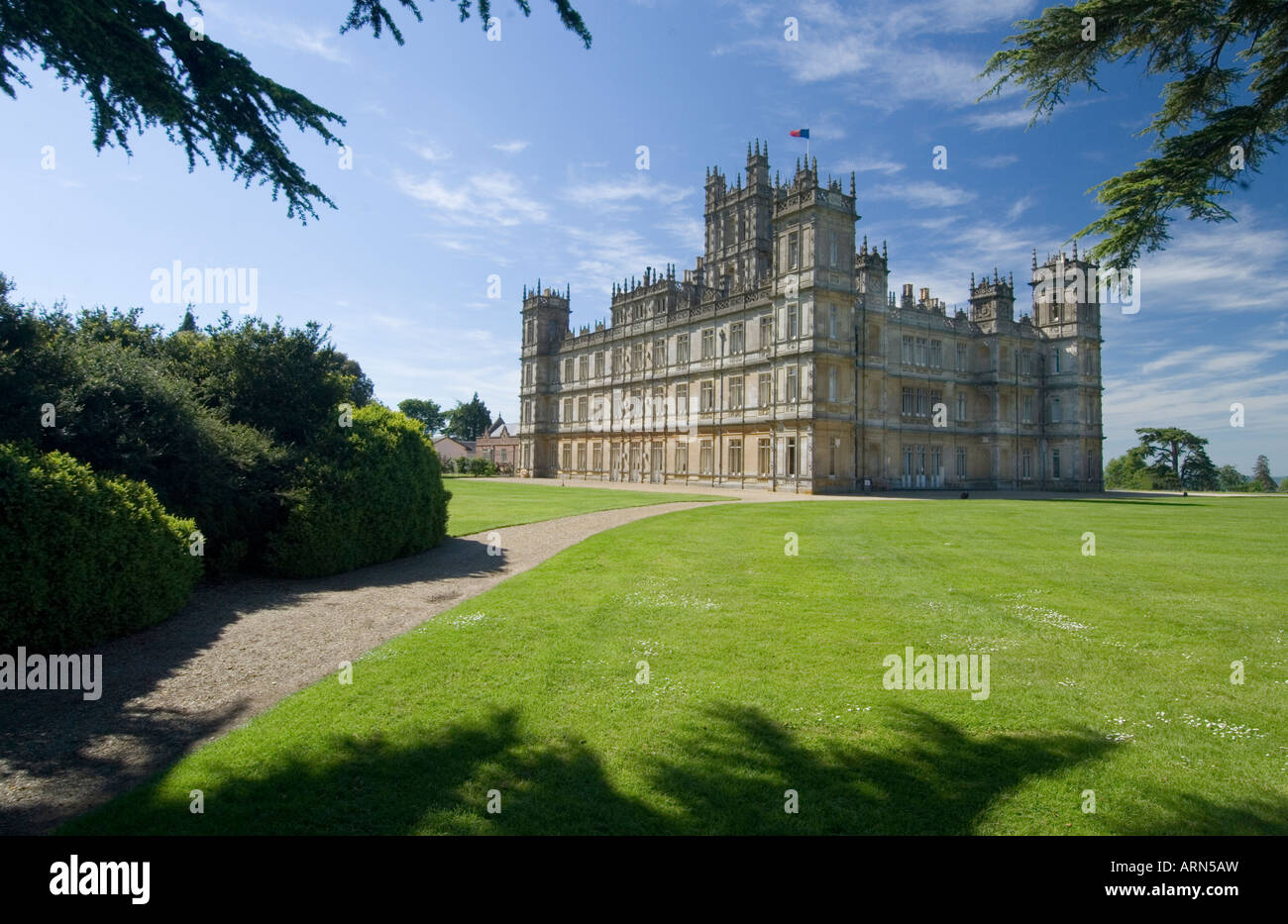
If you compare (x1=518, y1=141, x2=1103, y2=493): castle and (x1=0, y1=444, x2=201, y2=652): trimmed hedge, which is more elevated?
(x1=518, y1=141, x2=1103, y2=493): castle

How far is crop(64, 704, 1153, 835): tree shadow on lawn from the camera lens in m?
3.98

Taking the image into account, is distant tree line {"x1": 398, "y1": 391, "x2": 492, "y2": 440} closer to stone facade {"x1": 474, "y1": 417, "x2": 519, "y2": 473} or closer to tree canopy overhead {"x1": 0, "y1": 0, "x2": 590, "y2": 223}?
stone facade {"x1": 474, "y1": 417, "x2": 519, "y2": 473}

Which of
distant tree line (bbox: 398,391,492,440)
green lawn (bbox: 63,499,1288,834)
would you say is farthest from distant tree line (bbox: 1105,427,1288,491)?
distant tree line (bbox: 398,391,492,440)

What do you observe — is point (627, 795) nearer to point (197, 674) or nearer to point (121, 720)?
point (121, 720)

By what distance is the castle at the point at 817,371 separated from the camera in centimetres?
3984

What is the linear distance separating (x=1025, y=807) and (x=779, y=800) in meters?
1.55

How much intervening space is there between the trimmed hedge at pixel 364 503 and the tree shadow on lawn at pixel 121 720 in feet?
7.21

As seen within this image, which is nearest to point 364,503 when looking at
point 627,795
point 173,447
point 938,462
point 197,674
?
point 173,447

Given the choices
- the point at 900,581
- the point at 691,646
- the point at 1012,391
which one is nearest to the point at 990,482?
the point at 1012,391

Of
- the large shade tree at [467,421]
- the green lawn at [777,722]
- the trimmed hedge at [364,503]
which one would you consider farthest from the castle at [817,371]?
the large shade tree at [467,421]

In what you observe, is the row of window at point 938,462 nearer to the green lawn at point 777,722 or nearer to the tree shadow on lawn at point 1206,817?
the green lawn at point 777,722

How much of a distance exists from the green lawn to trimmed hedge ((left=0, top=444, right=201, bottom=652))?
366cm
